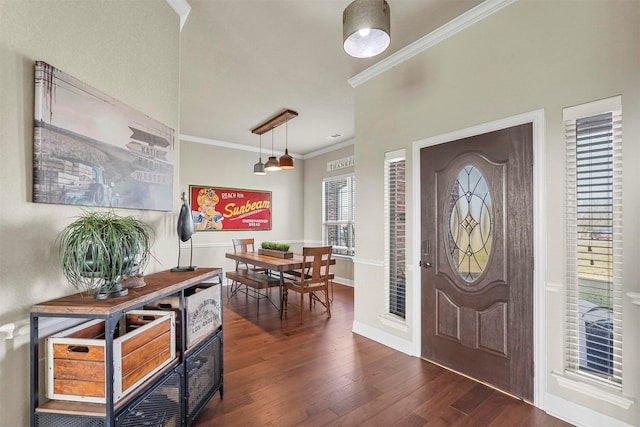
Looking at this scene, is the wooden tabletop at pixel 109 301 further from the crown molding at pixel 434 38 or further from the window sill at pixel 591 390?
the crown molding at pixel 434 38

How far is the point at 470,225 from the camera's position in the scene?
2.52 metres

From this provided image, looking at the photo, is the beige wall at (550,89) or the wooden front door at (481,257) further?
the wooden front door at (481,257)

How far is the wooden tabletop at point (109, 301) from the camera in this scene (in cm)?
122

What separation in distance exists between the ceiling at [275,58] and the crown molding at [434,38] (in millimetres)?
54

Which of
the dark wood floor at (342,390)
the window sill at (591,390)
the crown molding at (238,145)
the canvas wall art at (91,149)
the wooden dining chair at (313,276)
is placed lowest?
the dark wood floor at (342,390)

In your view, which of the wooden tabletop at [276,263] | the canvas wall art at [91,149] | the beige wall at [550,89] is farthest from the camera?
the wooden tabletop at [276,263]

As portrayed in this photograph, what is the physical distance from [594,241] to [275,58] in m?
3.04

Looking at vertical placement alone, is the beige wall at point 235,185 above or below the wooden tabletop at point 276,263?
above

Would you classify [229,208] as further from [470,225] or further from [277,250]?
[470,225]

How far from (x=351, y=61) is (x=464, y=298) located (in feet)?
8.38

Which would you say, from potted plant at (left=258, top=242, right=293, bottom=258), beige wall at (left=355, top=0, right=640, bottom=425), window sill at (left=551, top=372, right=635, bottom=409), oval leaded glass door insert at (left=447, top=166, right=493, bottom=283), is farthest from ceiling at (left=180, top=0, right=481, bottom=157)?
window sill at (left=551, top=372, right=635, bottom=409)

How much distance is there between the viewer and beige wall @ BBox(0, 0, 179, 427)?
4.00 feet

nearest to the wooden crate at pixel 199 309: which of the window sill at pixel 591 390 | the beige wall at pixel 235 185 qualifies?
the window sill at pixel 591 390

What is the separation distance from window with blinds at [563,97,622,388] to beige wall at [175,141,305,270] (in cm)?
544
